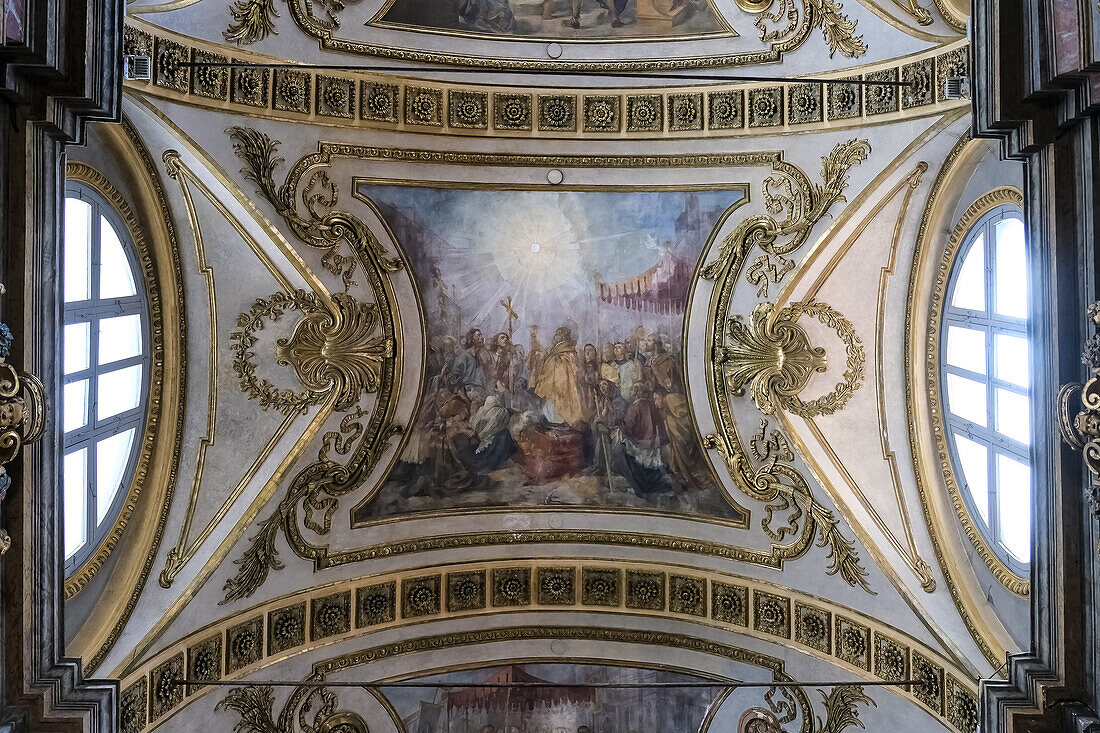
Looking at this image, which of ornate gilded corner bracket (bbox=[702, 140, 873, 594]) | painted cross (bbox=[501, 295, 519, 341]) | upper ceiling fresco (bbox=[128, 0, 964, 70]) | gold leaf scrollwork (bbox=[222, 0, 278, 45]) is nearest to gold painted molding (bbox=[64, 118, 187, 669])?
gold leaf scrollwork (bbox=[222, 0, 278, 45])

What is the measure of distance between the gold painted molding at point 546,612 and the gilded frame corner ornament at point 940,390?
145cm

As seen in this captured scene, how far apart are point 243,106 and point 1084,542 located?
1003 centimetres

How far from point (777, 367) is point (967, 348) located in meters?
2.37

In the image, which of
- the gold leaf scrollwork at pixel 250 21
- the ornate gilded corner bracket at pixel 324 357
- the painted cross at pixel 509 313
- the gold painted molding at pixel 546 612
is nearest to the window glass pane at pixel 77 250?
the ornate gilded corner bracket at pixel 324 357

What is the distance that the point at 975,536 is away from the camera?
1103 centimetres

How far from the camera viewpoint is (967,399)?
1112 cm

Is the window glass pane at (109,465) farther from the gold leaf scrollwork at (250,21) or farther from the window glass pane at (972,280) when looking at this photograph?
the window glass pane at (972,280)

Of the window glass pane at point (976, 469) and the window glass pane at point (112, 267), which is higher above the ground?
the window glass pane at point (112, 267)

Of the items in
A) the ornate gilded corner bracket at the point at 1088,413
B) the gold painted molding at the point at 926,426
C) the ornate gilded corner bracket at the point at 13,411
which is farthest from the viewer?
the gold painted molding at the point at 926,426

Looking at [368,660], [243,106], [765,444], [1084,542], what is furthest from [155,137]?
[1084,542]

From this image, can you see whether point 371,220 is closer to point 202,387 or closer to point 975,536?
point 202,387

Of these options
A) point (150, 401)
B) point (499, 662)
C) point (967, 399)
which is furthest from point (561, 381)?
point (150, 401)

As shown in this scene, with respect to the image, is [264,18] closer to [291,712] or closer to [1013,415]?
[291,712]

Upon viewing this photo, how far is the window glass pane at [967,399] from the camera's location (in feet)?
35.3
